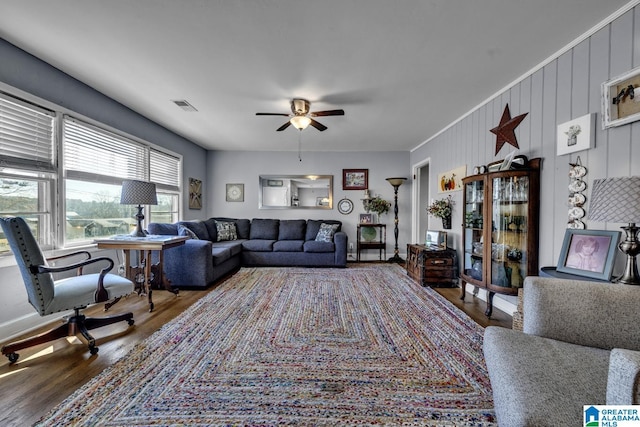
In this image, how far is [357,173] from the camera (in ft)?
18.3

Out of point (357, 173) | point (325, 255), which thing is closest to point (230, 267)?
point (325, 255)

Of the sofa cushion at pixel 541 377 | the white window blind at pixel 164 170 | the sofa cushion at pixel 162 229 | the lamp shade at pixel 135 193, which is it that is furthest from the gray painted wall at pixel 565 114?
the white window blind at pixel 164 170

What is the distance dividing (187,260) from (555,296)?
3727 mm

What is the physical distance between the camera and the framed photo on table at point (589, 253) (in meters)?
1.65

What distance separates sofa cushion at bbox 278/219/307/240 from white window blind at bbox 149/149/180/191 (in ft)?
6.93

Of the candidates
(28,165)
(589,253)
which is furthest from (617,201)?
(28,165)

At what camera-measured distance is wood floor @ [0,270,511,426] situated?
1.39m

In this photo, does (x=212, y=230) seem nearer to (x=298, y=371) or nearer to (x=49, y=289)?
(x=49, y=289)

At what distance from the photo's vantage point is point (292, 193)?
5645 mm

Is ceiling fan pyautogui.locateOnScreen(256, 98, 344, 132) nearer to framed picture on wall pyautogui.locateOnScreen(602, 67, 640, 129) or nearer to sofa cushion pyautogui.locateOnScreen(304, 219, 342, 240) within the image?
framed picture on wall pyautogui.locateOnScreen(602, 67, 640, 129)

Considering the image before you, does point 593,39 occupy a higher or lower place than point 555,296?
higher

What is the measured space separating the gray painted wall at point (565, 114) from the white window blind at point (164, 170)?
4.78 m

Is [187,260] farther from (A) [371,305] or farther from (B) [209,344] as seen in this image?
(A) [371,305]

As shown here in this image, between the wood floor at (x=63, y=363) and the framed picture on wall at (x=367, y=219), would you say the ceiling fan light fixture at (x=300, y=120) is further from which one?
the framed picture on wall at (x=367, y=219)
